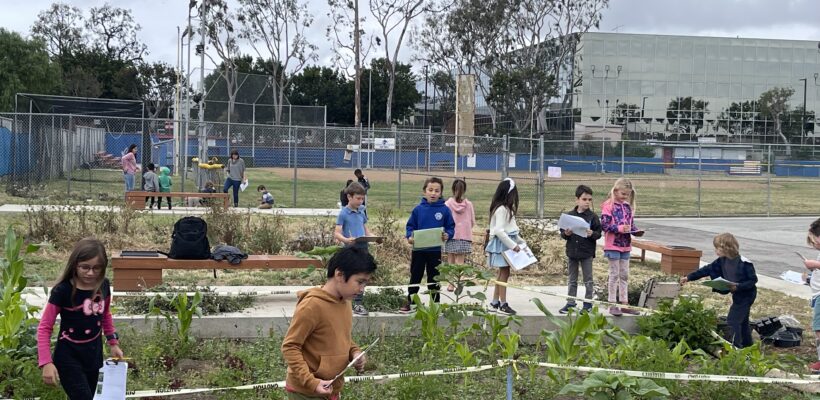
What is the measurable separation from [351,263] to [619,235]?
5.32m

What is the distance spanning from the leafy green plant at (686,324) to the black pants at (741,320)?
0.27 metres

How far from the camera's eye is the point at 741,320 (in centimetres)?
764

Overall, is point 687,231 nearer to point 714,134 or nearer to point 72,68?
point 714,134

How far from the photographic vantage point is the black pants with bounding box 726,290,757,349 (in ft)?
24.9

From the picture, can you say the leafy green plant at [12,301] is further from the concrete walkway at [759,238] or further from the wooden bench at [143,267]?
the concrete walkway at [759,238]

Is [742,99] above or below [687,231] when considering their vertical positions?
above

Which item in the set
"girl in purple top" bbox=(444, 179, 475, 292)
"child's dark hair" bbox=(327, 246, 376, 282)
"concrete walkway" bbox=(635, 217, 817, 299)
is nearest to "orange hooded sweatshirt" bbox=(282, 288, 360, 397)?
"child's dark hair" bbox=(327, 246, 376, 282)

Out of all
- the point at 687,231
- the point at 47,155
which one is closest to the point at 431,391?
the point at 687,231

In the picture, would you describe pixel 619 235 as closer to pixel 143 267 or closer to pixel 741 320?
pixel 741 320

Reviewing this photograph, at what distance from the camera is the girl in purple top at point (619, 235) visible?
8.48 metres

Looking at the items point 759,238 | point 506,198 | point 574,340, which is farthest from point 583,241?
point 759,238

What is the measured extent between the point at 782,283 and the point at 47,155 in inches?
870

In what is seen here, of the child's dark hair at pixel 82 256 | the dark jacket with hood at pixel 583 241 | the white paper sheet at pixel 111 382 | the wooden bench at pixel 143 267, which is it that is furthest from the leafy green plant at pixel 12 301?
the dark jacket with hood at pixel 583 241

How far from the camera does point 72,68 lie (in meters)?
81.1
